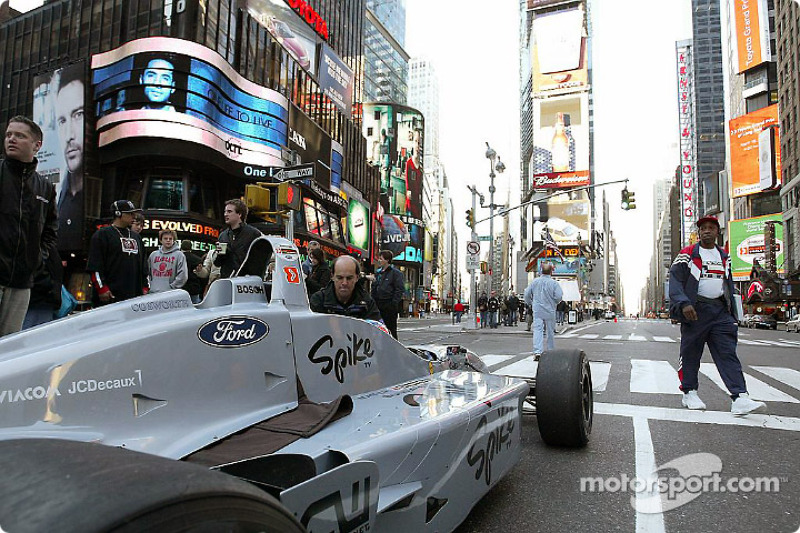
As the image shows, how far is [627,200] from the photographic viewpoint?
2189 centimetres

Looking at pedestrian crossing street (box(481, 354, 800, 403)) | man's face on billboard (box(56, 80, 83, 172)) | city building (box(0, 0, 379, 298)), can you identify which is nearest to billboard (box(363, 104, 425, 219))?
city building (box(0, 0, 379, 298))

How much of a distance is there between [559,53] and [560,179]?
25077mm

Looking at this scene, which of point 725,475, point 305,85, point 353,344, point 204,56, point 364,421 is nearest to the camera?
point 364,421

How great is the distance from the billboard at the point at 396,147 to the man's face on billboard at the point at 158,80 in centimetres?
4783

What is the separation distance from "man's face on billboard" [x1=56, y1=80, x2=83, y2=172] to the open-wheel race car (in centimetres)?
2970

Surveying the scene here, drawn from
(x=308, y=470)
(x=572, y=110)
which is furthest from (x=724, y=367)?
(x=572, y=110)

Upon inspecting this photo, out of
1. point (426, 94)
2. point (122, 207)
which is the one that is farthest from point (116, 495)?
point (426, 94)

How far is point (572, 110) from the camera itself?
10106cm

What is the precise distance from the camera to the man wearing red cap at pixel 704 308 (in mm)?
5176

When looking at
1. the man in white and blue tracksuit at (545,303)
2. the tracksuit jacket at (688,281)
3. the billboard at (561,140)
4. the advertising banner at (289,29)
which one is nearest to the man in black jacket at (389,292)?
the man in white and blue tracksuit at (545,303)

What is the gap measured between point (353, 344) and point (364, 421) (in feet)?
2.32

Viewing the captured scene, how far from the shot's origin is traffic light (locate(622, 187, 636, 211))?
71.3ft

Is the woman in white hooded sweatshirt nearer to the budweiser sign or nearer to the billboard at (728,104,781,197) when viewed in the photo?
the billboard at (728,104,781,197)

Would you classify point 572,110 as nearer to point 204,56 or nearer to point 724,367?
point 204,56
